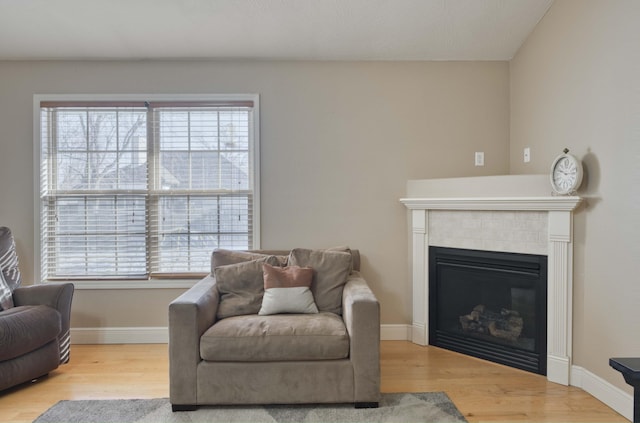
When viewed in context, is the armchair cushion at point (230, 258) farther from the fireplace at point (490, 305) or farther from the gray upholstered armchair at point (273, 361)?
the fireplace at point (490, 305)

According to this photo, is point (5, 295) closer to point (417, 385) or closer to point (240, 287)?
point (240, 287)

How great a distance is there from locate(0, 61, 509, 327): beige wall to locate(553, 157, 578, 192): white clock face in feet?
2.81

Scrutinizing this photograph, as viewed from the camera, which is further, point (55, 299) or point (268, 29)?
point (268, 29)

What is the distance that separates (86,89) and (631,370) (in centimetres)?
393

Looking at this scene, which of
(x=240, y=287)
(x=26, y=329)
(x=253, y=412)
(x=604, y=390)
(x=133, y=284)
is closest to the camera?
(x=253, y=412)

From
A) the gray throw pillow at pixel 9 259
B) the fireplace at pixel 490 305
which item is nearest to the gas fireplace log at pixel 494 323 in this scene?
the fireplace at pixel 490 305

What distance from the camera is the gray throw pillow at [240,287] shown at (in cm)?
276

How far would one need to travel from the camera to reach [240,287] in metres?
2.83

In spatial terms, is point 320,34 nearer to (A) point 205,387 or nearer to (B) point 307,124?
(B) point 307,124

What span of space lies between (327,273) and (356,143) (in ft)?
3.98

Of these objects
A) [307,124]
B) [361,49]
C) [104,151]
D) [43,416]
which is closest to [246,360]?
[43,416]

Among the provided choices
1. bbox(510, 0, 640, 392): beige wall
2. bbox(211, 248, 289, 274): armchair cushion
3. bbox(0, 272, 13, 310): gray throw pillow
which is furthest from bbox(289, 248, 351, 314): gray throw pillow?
bbox(0, 272, 13, 310): gray throw pillow

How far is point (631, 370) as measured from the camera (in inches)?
39.8

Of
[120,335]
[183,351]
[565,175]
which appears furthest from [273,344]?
[565,175]
